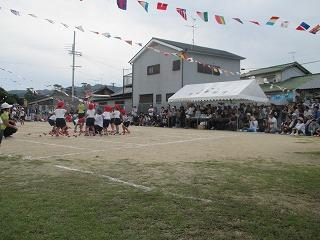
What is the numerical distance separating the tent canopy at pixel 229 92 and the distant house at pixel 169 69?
6.00 meters

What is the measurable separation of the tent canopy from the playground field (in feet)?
43.9

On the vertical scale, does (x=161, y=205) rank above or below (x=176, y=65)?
below

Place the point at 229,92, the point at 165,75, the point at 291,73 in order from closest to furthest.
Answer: the point at 229,92 < the point at 291,73 < the point at 165,75

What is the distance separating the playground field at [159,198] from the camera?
386cm

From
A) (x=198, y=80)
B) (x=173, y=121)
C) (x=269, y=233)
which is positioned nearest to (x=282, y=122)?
(x=173, y=121)

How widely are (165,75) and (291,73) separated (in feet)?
36.3

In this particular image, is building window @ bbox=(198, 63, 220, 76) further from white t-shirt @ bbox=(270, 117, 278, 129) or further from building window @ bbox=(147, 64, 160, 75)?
white t-shirt @ bbox=(270, 117, 278, 129)

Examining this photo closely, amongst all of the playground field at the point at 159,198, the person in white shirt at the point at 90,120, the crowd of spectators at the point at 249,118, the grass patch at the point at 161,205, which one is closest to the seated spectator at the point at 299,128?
the crowd of spectators at the point at 249,118

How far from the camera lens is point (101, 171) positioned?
23.3 feet

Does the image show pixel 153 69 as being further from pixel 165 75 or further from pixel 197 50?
pixel 197 50

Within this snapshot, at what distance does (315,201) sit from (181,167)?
3095mm

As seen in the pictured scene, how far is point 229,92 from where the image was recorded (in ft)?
73.6

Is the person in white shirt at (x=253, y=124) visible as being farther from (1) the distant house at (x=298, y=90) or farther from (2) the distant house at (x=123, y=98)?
(2) the distant house at (x=123, y=98)

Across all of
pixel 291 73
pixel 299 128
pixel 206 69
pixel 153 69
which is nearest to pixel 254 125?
pixel 299 128
